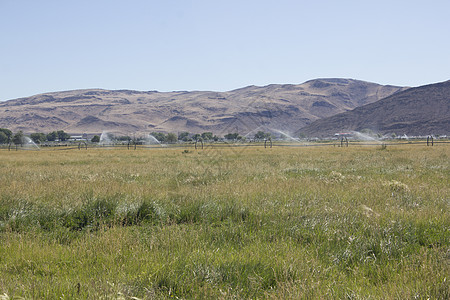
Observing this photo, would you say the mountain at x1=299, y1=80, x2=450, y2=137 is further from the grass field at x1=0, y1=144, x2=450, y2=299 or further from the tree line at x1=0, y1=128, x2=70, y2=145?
the grass field at x1=0, y1=144, x2=450, y2=299

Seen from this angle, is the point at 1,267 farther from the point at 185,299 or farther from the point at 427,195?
the point at 427,195

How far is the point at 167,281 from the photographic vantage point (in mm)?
3756

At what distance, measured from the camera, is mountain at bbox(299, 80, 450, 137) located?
14820cm

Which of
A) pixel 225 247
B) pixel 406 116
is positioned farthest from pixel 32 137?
pixel 225 247

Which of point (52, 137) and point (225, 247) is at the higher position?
point (52, 137)

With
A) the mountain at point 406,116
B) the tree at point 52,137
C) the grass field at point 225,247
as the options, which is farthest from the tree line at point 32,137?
the mountain at point 406,116

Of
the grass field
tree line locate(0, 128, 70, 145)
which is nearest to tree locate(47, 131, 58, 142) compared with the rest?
tree line locate(0, 128, 70, 145)

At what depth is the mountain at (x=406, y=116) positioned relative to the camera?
14820 centimetres

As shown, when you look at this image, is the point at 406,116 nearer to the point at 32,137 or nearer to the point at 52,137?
the point at 32,137

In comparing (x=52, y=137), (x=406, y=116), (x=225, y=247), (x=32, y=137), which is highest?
(x=406, y=116)

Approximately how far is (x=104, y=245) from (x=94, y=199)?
2.97 meters

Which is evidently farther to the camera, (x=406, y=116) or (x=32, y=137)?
(x=32, y=137)

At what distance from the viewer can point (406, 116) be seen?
16488cm

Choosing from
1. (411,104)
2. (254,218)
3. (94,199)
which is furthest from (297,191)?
(411,104)
